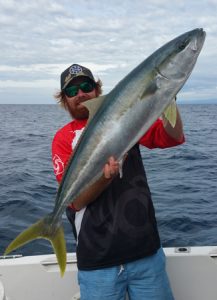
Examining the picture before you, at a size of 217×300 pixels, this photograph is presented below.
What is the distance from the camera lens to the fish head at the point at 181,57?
282 centimetres

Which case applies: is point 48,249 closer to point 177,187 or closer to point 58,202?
point 58,202

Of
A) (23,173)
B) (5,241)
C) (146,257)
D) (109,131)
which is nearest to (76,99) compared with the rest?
(109,131)

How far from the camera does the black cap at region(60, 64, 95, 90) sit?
12.3ft

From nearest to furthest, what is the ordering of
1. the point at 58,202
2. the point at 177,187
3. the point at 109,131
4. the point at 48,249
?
1. the point at 109,131
2. the point at 58,202
3. the point at 48,249
4. the point at 177,187

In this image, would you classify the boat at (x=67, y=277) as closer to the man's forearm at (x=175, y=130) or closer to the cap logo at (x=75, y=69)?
the man's forearm at (x=175, y=130)

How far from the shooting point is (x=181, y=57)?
2830 millimetres

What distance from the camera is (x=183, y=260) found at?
4723 millimetres

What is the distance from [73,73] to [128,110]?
38.7 inches

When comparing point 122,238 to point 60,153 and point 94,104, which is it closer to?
point 60,153

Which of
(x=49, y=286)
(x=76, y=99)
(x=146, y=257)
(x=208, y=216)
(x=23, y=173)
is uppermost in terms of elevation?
(x=76, y=99)

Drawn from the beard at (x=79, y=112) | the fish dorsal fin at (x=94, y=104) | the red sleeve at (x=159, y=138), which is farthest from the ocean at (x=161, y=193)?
the fish dorsal fin at (x=94, y=104)

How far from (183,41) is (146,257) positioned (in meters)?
1.76

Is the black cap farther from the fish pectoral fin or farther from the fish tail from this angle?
the fish tail

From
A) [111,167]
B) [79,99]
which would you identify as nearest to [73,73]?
[79,99]
